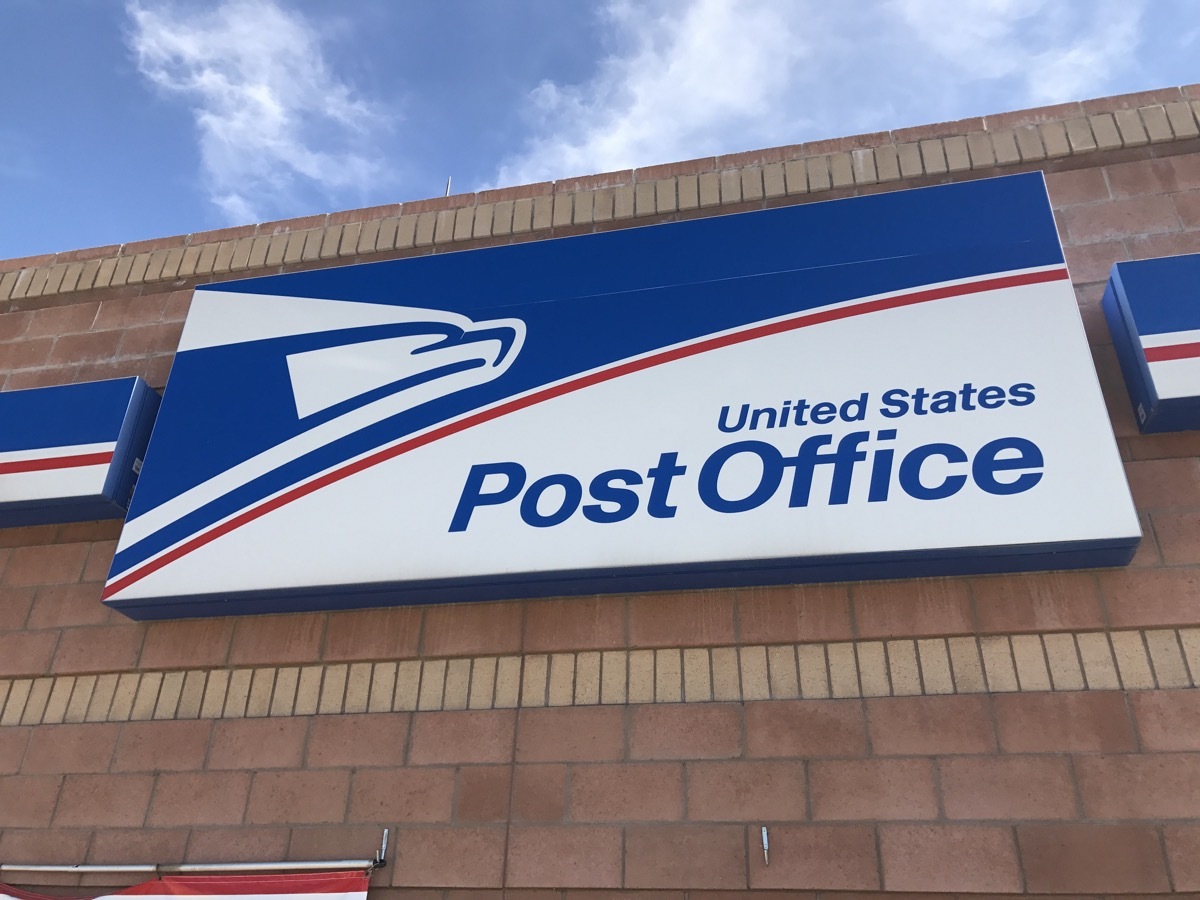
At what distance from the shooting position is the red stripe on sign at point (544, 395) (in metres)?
4.90

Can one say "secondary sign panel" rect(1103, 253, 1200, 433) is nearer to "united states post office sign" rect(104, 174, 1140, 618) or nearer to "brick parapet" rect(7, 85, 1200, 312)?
"united states post office sign" rect(104, 174, 1140, 618)

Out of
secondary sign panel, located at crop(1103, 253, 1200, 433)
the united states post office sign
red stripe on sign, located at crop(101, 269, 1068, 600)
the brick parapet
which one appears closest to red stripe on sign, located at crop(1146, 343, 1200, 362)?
secondary sign panel, located at crop(1103, 253, 1200, 433)

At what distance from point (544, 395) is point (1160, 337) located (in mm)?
3136

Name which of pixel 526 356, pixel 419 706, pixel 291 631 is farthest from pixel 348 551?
pixel 526 356

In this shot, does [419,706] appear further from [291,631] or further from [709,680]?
[709,680]

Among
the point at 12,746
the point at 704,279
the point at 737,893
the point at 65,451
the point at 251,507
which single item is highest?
the point at 704,279

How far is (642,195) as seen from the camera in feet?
20.2

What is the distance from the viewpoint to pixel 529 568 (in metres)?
4.49

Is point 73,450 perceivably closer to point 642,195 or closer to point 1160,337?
point 642,195

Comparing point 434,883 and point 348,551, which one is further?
point 348,551

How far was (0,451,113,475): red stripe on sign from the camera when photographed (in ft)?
17.9

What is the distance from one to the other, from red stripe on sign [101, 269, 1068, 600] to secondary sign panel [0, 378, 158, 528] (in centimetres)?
73

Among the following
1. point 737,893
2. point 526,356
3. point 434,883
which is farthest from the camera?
point 526,356

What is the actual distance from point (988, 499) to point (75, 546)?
521 centimetres
